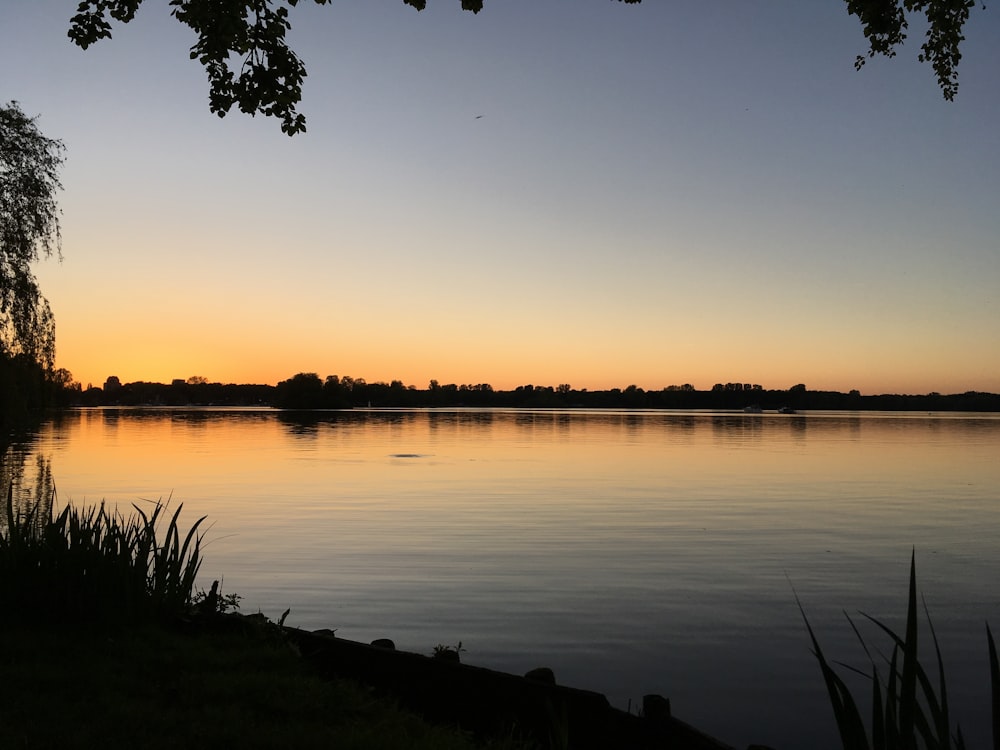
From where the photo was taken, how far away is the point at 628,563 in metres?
16.4

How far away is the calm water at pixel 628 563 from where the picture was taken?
10.0 meters

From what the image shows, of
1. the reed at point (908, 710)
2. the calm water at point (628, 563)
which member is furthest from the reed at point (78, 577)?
the reed at point (908, 710)

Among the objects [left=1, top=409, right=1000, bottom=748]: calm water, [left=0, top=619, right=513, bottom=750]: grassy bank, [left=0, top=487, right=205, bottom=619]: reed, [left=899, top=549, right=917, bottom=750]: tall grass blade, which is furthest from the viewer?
[left=1, top=409, right=1000, bottom=748]: calm water

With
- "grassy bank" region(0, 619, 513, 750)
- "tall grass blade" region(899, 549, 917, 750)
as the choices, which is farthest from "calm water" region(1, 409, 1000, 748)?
"tall grass blade" region(899, 549, 917, 750)

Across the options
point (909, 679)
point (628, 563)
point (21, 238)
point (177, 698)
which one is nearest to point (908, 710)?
point (909, 679)

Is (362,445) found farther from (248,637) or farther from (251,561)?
(248,637)

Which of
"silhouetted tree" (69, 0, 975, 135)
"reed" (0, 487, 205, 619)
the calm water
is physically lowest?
the calm water

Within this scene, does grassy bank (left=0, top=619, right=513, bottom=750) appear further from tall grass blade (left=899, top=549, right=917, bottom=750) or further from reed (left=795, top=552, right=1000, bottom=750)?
tall grass blade (left=899, top=549, right=917, bottom=750)

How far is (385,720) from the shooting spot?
242 inches

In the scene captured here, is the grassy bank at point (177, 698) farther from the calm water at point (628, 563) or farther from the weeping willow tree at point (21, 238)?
the weeping willow tree at point (21, 238)

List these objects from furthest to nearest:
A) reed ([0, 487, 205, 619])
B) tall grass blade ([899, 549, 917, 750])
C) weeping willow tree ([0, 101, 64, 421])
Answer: weeping willow tree ([0, 101, 64, 421]), reed ([0, 487, 205, 619]), tall grass blade ([899, 549, 917, 750])

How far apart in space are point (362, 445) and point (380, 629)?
4603 centimetres

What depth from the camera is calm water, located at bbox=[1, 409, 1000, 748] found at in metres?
10.0

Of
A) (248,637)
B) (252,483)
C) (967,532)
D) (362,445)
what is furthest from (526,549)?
(362,445)
